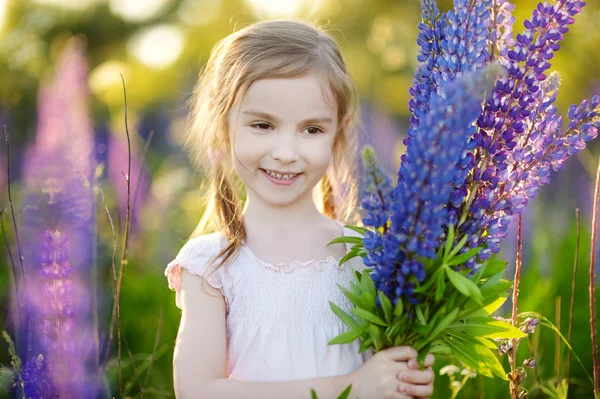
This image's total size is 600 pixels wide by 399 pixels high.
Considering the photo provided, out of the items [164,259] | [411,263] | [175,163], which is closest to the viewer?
[411,263]

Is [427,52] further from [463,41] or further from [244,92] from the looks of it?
[244,92]

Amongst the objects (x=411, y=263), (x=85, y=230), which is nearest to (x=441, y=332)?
(x=411, y=263)

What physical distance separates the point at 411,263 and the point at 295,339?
564 mm

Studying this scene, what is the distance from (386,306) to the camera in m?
1.46

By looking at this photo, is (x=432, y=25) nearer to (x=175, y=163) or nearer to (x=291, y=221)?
(x=291, y=221)

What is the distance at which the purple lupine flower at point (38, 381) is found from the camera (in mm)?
1735

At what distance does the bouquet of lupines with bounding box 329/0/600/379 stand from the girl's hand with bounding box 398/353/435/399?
5 cm

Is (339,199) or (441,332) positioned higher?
(339,199)

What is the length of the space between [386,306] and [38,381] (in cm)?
91

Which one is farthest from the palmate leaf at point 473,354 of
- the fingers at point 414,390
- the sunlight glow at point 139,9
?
the sunlight glow at point 139,9

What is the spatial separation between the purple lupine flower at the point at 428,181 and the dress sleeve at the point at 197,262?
0.59m

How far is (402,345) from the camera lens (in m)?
1.57

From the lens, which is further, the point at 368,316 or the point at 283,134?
the point at 283,134

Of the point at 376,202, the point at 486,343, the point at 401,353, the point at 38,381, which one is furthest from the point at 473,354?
the point at 38,381
